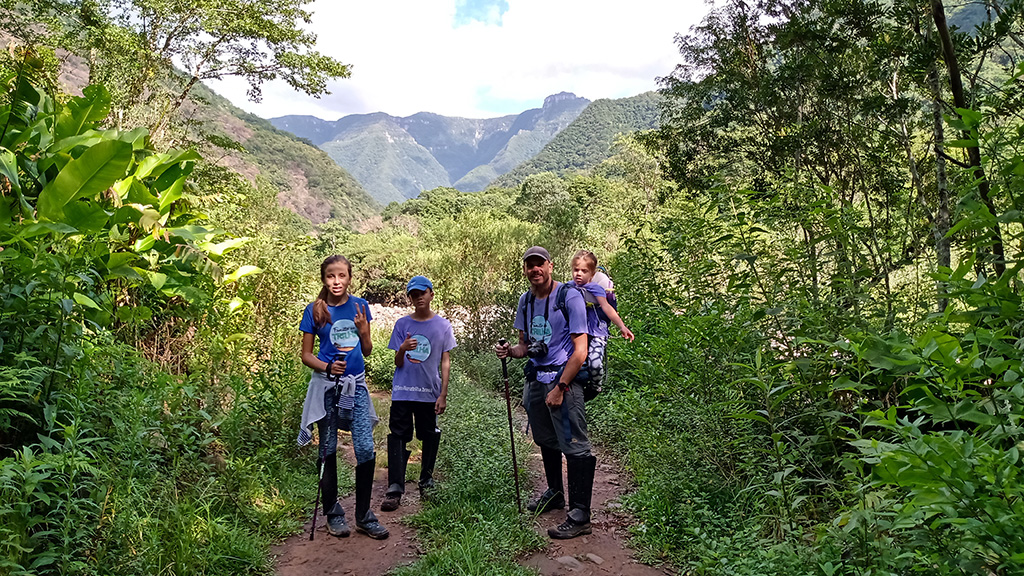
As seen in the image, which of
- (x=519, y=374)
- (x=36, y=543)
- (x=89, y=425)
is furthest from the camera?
(x=519, y=374)

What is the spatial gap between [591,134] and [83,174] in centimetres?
13651

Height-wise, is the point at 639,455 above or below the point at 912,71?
below

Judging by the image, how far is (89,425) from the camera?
3.04 meters

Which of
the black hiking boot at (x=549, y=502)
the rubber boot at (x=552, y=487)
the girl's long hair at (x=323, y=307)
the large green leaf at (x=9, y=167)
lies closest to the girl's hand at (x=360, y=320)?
the girl's long hair at (x=323, y=307)

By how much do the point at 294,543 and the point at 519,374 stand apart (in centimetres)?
551

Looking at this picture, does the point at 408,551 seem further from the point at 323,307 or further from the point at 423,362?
the point at 323,307

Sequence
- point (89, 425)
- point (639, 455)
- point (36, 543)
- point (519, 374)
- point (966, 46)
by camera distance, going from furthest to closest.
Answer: point (519, 374) < point (639, 455) < point (966, 46) < point (89, 425) < point (36, 543)

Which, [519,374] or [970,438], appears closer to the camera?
[970,438]

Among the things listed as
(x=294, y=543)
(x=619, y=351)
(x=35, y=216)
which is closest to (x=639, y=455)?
(x=619, y=351)

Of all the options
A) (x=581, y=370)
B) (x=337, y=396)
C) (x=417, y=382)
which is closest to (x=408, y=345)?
(x=417, y=382)

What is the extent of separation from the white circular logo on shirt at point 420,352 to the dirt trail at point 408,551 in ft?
3.80

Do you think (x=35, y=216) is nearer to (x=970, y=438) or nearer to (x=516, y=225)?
(x=970, y=438)

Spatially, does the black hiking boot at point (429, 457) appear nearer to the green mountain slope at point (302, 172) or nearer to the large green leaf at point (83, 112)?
the large green leaf at point (83, 112)

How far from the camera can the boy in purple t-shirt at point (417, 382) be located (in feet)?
15.2
